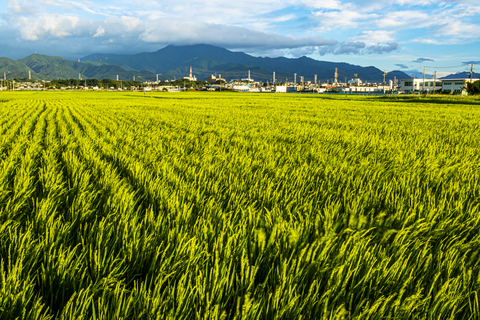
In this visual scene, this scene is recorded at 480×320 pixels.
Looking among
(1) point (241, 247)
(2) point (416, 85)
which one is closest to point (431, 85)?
(2) point (416, 85)

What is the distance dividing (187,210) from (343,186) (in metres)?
1.59

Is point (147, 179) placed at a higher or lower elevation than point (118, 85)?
lower

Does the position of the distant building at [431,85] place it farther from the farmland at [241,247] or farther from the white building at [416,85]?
the farmland at [241,247]

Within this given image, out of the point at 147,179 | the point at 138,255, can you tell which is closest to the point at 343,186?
the point at 147,179

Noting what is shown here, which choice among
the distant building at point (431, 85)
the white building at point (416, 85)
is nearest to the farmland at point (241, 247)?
the distant building at point (431, 85)

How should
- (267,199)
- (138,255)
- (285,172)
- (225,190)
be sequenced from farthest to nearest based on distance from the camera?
(285,172)
(225,190)
(267,199)
(138,255)

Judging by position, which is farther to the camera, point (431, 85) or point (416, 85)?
point (431, 85)

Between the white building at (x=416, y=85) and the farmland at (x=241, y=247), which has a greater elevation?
the white building at (x=416, y=85)

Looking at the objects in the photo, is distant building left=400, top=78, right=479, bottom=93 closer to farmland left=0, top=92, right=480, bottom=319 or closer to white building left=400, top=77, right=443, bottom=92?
white building left=400, top=77, right=443, bottom=92

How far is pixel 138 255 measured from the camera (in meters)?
1.43

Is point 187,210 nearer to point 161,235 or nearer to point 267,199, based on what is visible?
point 161,235

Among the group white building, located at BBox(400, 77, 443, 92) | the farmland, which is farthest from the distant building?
the farmland

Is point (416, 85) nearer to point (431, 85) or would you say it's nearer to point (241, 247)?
point (431, 85)

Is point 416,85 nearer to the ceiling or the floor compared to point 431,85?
nearer to the floor
